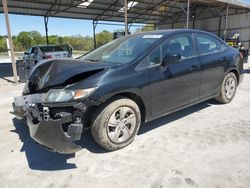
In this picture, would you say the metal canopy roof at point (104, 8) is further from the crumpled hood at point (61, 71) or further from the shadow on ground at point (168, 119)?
the crumpled hood at point (61, 71)

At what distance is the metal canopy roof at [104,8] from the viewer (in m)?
17.8

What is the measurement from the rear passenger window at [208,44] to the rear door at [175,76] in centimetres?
23

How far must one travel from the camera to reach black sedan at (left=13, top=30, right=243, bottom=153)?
273 cm

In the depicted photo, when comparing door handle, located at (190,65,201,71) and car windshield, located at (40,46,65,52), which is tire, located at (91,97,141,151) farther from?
car windshield, located at (40,46,65,52)

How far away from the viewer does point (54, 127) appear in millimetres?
2523

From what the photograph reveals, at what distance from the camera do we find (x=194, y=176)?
8.18 feet

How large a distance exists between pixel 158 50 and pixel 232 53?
231 cm

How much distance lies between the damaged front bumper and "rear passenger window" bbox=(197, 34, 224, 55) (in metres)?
2.69

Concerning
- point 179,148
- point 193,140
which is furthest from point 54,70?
point 193,140

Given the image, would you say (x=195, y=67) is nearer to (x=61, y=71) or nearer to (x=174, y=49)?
(x=174, y=49)

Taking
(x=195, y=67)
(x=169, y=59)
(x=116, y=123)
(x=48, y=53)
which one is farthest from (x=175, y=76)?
(x=48, y=53)

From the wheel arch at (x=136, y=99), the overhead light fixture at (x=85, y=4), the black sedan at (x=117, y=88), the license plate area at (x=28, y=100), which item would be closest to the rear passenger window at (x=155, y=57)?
the black sedan at (x=117, y=88)

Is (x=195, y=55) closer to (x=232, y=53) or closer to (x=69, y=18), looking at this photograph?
(x=232, y=53)

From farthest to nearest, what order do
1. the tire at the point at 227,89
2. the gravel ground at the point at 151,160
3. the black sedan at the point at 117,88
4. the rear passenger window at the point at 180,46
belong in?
the tire at the point at 227,89 < the rear passenger window at the point at 180,46 < the black sedan at the point at 117,88 < the gravel ground at the point at 151,160
